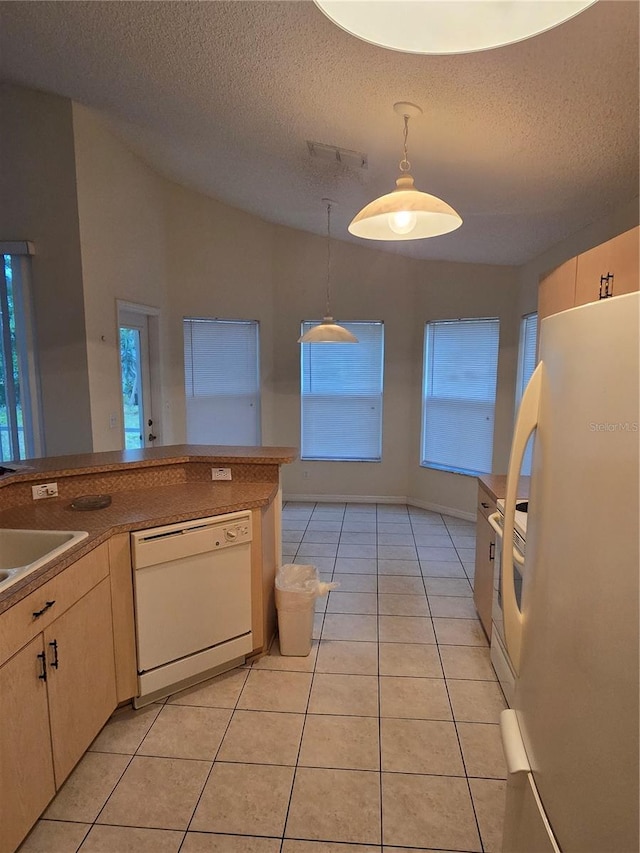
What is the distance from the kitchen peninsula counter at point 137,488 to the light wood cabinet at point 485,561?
4.08ft

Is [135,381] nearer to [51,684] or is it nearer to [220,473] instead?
[220,473]

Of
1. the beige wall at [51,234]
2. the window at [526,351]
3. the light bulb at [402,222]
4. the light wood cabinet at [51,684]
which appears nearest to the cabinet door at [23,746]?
the light wood cabinet at [51,684]

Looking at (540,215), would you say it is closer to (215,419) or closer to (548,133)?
(548,133)

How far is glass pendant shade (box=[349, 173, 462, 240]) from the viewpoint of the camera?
1715mm

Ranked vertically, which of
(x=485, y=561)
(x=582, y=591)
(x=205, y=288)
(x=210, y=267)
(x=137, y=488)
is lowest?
(x=485, y=561)

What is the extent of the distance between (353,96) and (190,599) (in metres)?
2.56

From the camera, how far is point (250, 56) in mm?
2174

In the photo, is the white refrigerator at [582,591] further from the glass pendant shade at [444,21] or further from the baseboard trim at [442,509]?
the baseboard trim at [442,509]

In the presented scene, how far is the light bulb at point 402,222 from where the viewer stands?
1955mm

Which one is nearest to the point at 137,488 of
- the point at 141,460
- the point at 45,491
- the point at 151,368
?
the point at 141,460

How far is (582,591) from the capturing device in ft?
2.56

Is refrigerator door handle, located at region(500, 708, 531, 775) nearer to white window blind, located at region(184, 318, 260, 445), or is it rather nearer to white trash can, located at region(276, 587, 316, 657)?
white trash can, located at region(276, 587, 316, 657)

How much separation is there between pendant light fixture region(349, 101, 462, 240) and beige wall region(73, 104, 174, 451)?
8.16 ft

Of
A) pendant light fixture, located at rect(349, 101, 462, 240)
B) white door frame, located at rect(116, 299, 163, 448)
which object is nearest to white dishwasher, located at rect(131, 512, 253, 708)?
pendant light fixture, located at rect(349, 101, 462, 240)
